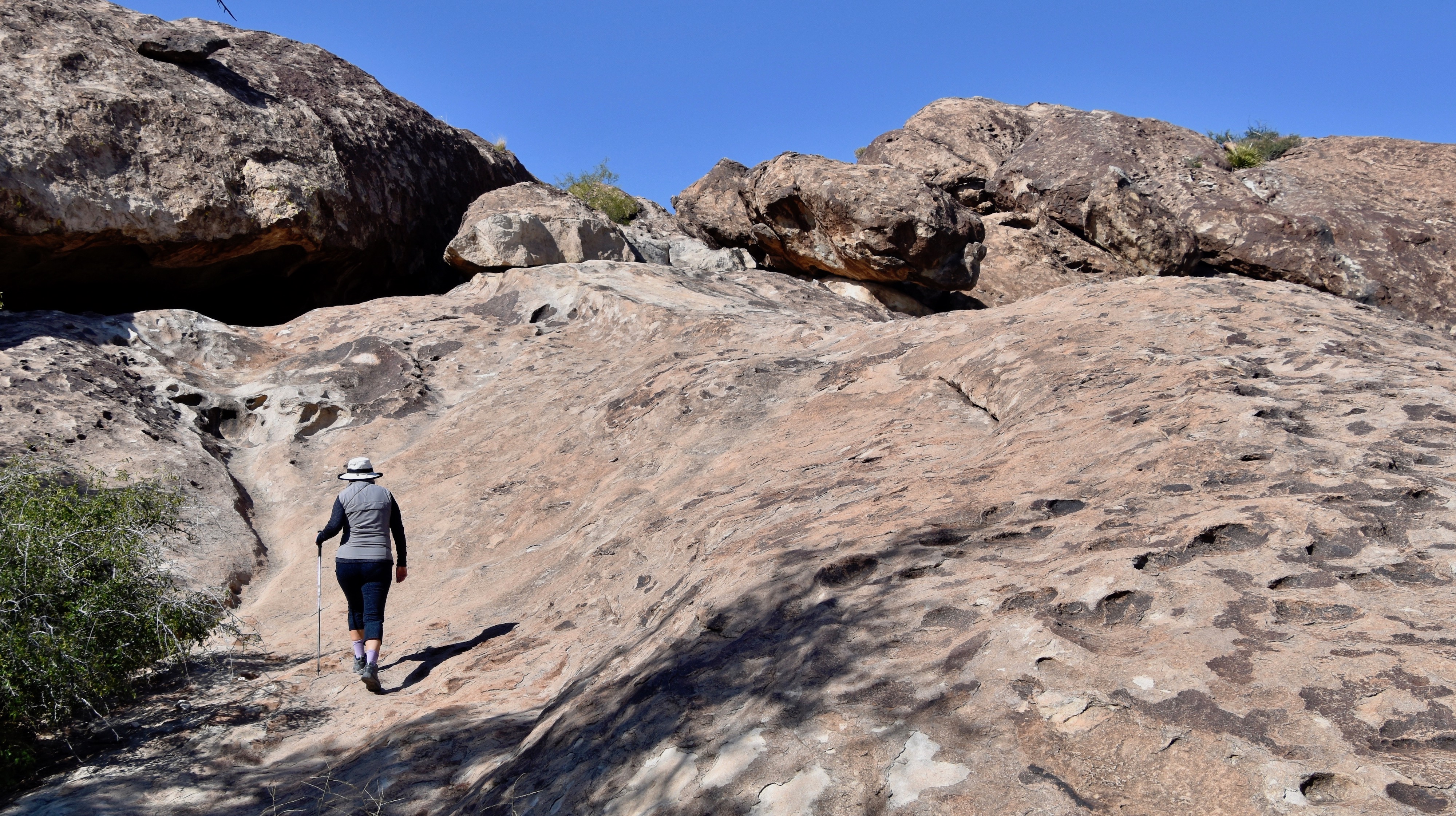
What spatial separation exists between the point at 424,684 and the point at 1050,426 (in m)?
3.66

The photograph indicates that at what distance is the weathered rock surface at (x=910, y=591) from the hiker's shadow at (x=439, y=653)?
0.04 metres

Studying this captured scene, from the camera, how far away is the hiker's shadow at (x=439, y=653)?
5.39 metres

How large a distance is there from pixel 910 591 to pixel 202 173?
1124cm

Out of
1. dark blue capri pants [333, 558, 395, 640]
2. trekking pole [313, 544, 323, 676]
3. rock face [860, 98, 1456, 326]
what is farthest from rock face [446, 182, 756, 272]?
dark blue capri pants [333, 558, 395, 640]

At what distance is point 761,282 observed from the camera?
46.0ft

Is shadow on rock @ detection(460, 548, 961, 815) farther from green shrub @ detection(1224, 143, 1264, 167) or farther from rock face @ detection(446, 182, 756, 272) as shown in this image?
green shrub @ detection(1224, 143, 1264, 167)

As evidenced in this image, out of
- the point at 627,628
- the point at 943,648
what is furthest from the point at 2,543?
the point at 943,648

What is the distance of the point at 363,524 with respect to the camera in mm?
5801

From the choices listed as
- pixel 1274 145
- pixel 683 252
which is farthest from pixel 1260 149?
pixel 683 252

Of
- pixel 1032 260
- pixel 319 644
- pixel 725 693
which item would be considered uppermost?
pixel 1032 260

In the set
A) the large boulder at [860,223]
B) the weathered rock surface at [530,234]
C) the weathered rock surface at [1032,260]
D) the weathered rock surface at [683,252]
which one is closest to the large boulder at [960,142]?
the weathered rock surface at [1032,260]

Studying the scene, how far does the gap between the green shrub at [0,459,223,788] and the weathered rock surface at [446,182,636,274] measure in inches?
292

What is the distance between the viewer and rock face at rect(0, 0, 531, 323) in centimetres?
1066

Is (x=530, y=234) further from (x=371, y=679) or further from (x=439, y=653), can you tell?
(x=371, y=679)
